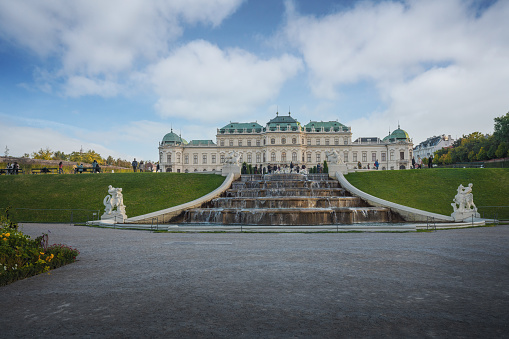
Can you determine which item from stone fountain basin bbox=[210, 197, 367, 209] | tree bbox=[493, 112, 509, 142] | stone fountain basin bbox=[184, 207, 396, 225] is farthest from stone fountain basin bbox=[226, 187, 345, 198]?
tree bbox=[493, 112, 509, 142]

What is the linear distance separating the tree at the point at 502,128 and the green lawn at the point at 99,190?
160 feet

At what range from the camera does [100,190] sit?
1203 inches

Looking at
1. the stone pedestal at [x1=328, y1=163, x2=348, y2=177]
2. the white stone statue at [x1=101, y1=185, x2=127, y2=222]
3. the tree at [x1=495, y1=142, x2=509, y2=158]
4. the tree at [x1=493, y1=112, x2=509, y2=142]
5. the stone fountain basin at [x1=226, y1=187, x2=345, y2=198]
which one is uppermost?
the tree at [x1=493, y1=112, x2=509, y2=142]

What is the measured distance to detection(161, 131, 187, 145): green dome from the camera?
105375 millimetres

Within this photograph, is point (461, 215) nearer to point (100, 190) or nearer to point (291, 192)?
point (291, 192)

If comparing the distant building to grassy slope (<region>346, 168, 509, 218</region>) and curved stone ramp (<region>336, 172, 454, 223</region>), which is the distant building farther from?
curved stone ramp (<region>336, 172, 454, 223</region>)

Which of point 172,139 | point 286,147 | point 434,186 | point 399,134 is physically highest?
point 172,139

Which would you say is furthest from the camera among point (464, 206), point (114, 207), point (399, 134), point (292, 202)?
point (399, 134)

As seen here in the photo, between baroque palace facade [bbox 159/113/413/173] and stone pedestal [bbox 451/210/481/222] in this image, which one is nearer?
stone pedestal [bbox 451/210/481/222]

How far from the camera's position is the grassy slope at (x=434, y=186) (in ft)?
87.7

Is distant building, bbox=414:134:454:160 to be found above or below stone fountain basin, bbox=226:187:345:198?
above

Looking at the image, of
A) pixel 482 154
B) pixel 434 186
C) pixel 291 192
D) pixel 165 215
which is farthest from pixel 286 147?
pixel 165 215

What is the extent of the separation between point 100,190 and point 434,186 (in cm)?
2914

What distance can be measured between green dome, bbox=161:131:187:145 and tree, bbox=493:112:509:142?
7845cm
